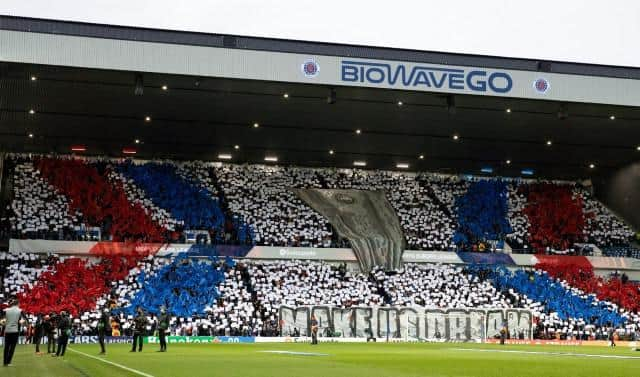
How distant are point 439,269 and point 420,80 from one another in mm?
17441

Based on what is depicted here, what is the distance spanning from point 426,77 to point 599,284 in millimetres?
23101

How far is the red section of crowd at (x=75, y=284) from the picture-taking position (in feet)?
157

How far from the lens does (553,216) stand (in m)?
65.2

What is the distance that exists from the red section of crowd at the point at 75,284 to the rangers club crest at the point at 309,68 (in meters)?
17.8

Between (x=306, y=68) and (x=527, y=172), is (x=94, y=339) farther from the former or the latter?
(x=527, y=172)

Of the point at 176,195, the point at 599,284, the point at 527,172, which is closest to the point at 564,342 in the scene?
the point at 599,284

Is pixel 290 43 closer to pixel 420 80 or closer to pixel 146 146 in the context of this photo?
pixel 420 80

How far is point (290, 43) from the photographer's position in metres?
43.5

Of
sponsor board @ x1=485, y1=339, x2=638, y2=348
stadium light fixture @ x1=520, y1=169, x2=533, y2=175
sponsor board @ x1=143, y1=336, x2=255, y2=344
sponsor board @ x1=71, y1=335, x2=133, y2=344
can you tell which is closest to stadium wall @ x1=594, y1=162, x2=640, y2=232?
stadium light fixture @ x1=520, y1=169, x2=533, y2=175

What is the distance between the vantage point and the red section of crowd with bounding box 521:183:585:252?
2474 inches

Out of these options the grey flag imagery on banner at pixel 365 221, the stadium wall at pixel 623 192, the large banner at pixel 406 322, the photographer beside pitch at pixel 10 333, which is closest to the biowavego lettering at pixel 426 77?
the large banner at pixel 406 322

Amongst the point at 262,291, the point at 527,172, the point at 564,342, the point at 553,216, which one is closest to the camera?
the point at 564,342

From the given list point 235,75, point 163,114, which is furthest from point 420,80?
point 163,114

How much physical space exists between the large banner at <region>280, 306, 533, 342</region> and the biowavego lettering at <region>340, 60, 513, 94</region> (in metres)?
14.7
